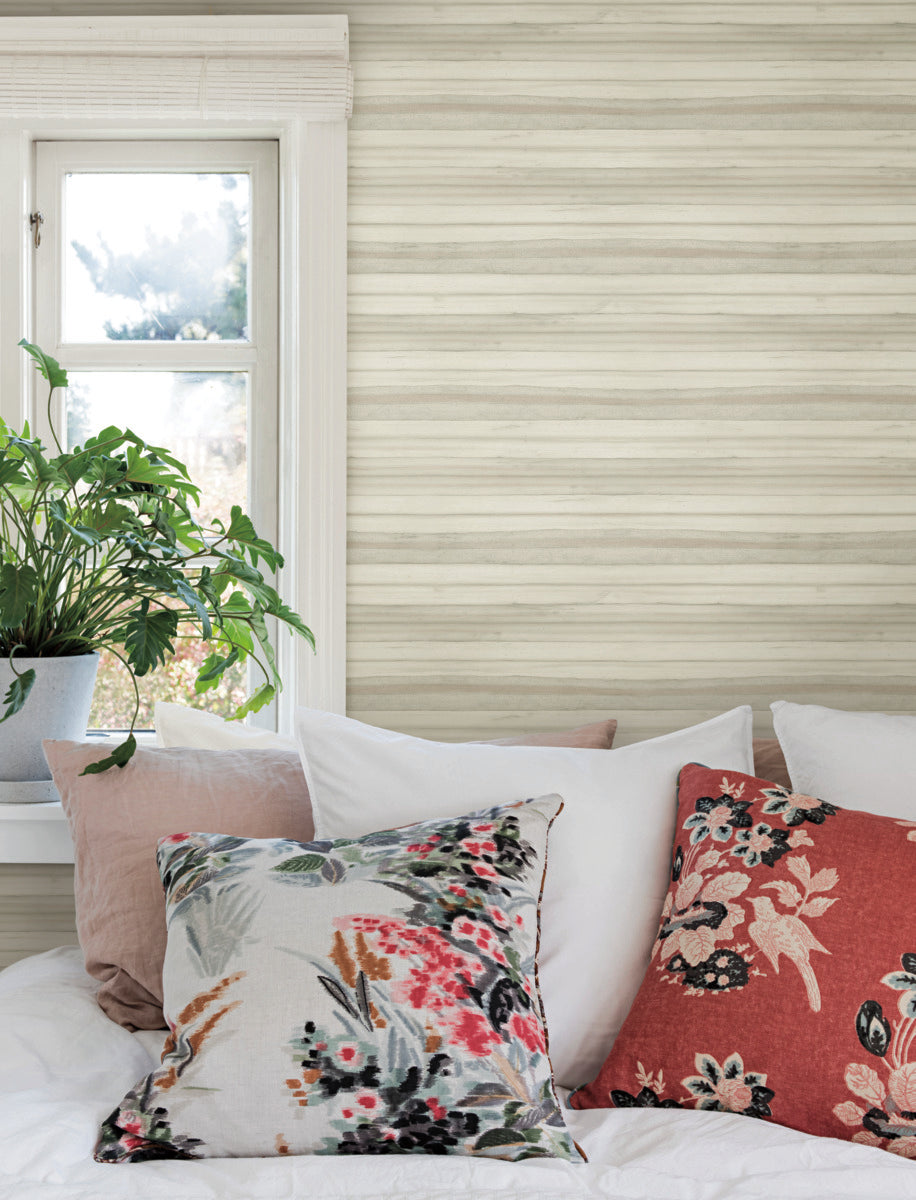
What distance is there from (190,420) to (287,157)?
0.57 meters

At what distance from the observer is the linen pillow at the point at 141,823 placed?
3.95ft

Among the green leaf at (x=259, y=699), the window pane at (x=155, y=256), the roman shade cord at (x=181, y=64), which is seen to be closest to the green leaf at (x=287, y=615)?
the green leaf at (x=259, y=699)

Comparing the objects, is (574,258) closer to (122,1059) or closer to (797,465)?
(797,465)

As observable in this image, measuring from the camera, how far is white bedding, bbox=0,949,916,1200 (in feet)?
2.72

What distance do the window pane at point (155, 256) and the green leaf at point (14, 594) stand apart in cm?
75

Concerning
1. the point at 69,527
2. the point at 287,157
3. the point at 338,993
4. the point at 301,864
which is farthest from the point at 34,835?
the point at 287,157

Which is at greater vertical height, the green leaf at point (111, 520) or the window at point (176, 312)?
the window at point (176, 312)

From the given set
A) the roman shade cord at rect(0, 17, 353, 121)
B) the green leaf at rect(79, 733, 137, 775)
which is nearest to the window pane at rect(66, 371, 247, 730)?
the roman shade cord at rect(0, 17, 353, 121)

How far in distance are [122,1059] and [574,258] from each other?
156 cm

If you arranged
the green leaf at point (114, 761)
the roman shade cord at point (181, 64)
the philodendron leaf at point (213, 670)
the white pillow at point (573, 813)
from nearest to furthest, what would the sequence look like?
the white pillow at point (573, 813) → the green leaf at point (114, 761) → the philodendron leaf at point (213, 670) → the roman shade cord at point (181, 64)

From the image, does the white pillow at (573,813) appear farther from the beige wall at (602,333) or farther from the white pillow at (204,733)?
the beige wall at (602,333)

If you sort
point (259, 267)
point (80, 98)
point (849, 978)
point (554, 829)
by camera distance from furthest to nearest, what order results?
point (259, 267) < point (80, 98) < point (554, 829) < point (849, 978)

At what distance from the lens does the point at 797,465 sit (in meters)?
1.85

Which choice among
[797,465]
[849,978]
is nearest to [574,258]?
[797,465]
